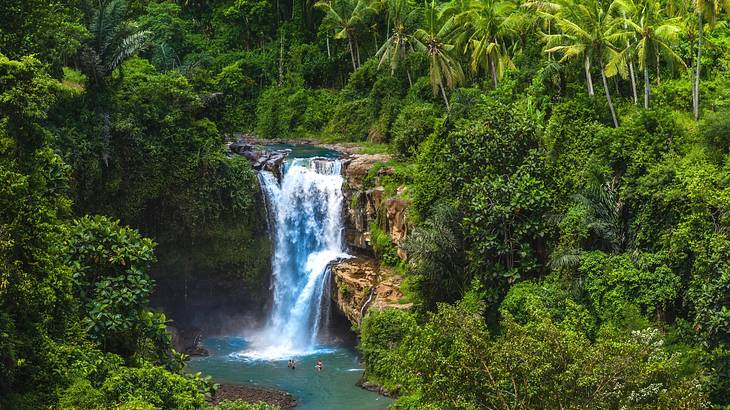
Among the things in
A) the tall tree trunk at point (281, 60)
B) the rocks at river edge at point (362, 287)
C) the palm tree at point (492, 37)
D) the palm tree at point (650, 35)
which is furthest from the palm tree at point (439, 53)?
the tall tree trunk at point (281, 60)

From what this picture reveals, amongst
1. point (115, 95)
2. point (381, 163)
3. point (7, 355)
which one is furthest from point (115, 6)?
point (7, 355)

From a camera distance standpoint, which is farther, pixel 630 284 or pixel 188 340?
pixel 188 340

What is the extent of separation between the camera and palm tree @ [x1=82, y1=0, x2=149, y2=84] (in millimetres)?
34062

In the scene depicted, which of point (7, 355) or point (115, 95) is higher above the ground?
point (115, 95)

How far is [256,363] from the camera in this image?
111ft

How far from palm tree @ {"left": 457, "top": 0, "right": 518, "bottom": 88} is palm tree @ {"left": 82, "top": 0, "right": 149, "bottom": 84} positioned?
1484cm

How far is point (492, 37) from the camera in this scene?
3875 cm

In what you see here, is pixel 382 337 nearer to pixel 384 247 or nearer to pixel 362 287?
pixel 362 287

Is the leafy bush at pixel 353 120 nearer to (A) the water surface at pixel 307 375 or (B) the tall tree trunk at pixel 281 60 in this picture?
(B) the tall tree trunk at pixel 281 60

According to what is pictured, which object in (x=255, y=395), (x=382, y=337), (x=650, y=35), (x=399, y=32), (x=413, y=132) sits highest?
(x=399, y=32)

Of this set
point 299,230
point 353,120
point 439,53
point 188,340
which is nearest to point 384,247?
point 299,230

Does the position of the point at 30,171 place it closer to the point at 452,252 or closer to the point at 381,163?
the point at 452,252

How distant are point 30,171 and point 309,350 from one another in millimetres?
19461

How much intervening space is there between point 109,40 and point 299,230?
→ 11937 millimetres
